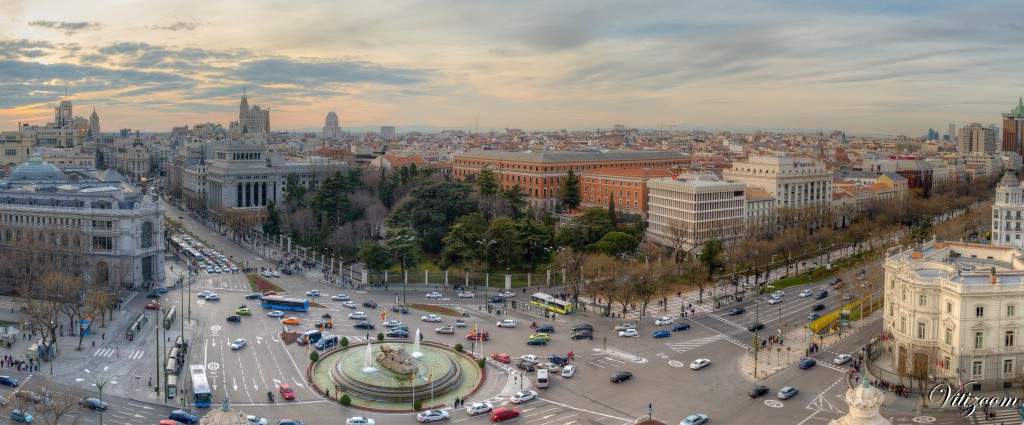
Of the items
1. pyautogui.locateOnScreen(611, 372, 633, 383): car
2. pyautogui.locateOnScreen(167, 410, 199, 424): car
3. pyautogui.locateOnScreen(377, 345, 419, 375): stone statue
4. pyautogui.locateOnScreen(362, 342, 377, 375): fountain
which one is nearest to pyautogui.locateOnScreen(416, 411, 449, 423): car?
pyautogui.locateOnScreen(377, 345, 419, 375): stone statue

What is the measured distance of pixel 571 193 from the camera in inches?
4227

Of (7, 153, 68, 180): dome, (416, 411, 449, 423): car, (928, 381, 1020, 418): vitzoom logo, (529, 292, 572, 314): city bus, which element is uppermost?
(7, 153, 68, 180): dome

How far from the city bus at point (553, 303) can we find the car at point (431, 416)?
76.9 ft

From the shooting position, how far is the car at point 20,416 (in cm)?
3762

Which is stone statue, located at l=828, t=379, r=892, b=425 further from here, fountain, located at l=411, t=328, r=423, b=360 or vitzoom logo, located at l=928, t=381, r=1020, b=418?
fountain, located at l=411, t=328, r=423, b=360

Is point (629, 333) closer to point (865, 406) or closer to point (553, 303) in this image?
point (553, 303)

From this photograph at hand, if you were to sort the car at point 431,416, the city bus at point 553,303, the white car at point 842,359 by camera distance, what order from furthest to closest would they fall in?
1. the city bus at point 553,303
2. the white car at point 842,359
3. the car at point 431,416

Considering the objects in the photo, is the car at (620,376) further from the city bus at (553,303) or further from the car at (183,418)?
the car at (183,418)

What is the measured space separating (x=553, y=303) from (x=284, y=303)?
20475 millimetres

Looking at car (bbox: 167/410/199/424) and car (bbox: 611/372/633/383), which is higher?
car (bbox: 611/372/633/383)

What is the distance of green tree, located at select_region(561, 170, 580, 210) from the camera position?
107 m

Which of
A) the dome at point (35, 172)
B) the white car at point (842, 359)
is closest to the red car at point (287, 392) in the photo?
the white car at point (842, 359)

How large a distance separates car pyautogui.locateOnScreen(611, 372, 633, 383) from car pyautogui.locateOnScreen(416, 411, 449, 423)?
10224 millimetres

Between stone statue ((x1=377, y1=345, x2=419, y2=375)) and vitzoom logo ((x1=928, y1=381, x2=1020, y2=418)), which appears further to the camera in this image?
stone statue ((x1=377, y1=345, x2=419, y2=375))
